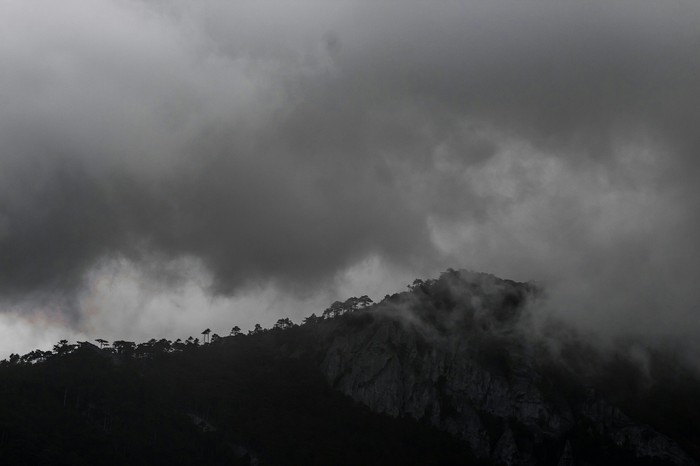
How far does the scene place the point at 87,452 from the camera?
194000 mm

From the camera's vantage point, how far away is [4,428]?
185 m

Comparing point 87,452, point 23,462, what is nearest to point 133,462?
point 87,452

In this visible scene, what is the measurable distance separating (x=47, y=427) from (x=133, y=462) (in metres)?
24.4

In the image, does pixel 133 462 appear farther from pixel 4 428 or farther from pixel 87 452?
pixel 4 428

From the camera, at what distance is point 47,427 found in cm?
19800

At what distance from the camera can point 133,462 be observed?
19988 cm

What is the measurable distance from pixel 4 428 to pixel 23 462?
48.0 feet

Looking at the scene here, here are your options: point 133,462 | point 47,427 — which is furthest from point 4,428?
point 133,462

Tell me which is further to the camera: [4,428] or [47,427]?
[47,427]

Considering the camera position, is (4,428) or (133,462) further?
(133,462)

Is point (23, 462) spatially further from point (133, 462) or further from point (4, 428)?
point (133, 462)

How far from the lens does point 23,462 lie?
175m

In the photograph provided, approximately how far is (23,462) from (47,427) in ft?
77.2

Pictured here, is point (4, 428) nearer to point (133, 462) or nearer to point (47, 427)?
point (47, 427)
